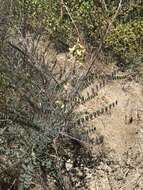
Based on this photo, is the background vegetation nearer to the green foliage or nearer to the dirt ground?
the dirt ground

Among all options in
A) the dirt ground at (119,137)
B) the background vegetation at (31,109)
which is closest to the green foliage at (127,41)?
the dirt ground at (119,137)

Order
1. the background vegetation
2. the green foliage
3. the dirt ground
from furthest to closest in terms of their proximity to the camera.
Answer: the green foliage, the dirt ground, the background vegetation

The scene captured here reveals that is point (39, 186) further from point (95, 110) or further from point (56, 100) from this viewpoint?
point (95, 110)

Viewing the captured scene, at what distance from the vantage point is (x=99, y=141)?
444cm

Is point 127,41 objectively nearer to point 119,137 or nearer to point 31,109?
point 119,137

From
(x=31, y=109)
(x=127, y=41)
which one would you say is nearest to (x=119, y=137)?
(x=31, y=109)

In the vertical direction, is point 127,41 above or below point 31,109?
above

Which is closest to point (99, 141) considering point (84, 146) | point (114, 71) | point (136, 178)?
point (84, 146)

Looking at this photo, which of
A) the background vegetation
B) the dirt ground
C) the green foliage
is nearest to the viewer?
the background vegetation

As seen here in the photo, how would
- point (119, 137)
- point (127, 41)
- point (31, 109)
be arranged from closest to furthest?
1. point (31, 109)
2. point (119, 137)
3. point (127, 41)

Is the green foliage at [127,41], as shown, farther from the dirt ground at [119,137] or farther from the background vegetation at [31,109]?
the background vegetation at [31,109]

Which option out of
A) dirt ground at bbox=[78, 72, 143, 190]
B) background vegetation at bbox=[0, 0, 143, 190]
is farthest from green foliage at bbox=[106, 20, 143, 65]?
background vegetation at bbox=[0, 0, 143, 190]

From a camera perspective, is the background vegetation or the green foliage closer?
the background vegetation

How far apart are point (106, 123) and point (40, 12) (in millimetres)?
1964
